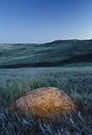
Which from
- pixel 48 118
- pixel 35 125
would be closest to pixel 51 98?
pixel 48 118

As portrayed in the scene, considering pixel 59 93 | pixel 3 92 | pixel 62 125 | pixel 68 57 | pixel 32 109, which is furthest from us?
pixel 68 57

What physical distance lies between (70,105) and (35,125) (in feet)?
2.73

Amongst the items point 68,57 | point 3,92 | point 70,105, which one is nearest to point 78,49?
point 68,57

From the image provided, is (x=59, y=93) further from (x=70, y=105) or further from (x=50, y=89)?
(x=70, y=105)

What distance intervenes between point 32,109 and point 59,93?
2.29 feet

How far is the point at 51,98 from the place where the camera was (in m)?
3.60

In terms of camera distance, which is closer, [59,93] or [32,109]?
[32,109]

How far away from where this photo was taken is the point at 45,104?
3.47 m

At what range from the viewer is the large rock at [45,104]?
10.6 feet

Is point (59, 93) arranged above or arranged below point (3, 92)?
above

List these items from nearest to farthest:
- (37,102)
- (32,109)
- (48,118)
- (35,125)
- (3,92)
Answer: (35,125), (48,118), (32,109), (37,102), (3,92)

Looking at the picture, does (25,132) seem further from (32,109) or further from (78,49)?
(78,49)

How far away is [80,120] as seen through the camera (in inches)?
106

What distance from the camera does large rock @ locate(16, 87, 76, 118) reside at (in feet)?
10.6
